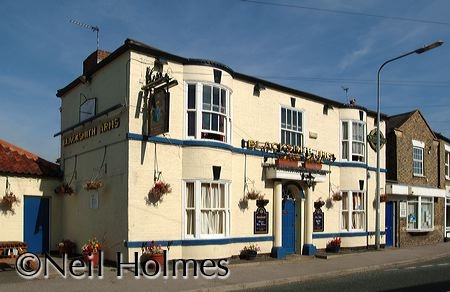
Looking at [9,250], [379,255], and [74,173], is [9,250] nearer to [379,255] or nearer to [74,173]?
[74,173]

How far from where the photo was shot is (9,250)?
13.1 meters

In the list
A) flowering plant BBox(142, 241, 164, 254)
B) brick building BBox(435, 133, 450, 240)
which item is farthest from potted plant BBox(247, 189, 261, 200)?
brick building BBox(435, 133, 450, 240)

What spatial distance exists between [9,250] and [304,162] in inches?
419

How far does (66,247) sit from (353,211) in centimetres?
1184

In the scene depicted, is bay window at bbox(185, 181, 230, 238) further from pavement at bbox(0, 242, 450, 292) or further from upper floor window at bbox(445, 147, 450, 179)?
upper floor window at bbox(445, 147, 450, 179)

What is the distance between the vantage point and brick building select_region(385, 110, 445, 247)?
78.4 feet

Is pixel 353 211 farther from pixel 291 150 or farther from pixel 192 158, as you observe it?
pixel 192 158

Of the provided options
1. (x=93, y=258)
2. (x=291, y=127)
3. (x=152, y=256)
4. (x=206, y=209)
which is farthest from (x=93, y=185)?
(x=291, y=127)

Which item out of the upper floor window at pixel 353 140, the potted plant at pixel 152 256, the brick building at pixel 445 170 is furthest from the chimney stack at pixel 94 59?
the brick building at pixel 445 170

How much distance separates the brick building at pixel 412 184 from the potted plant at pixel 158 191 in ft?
41.6

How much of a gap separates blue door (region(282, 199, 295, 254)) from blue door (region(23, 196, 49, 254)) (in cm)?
855

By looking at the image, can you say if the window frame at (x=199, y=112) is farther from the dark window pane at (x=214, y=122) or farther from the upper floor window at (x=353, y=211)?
the upper floor window at (x=353, y=211)

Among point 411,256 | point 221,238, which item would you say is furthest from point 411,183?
point 221,238

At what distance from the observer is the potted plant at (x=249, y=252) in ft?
54.0
